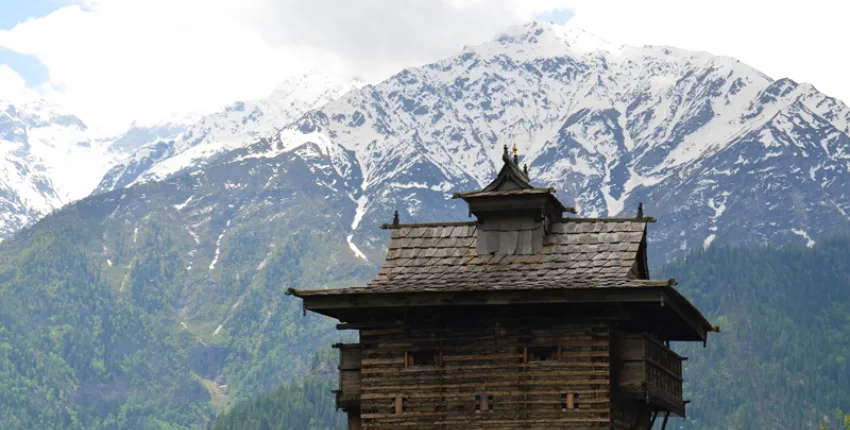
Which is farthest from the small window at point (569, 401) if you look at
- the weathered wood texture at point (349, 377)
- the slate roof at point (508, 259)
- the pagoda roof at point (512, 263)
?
the weathered wood texture at point (349, 377)

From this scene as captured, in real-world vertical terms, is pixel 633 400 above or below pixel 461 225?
below

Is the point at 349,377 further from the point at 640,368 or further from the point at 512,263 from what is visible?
the point at 640,368

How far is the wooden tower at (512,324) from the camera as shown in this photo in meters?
35.4

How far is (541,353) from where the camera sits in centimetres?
3597

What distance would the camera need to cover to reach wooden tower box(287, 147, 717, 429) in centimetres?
3541

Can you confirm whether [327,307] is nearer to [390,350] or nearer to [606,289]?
[390,350]

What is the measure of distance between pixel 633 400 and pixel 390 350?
479 centimetres

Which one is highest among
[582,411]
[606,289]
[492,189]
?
[492,189]

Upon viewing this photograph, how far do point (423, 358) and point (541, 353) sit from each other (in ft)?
7.74

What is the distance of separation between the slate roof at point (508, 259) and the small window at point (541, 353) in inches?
47.7

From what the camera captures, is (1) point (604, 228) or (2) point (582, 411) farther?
(1) point (604, 228)

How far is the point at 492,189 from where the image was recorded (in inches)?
1517

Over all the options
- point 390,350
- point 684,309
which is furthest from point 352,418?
point 684,309

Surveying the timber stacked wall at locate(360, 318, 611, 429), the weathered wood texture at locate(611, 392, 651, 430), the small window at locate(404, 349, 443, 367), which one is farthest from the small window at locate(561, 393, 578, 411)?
the small window at locate(404, 349, 443, 367)
